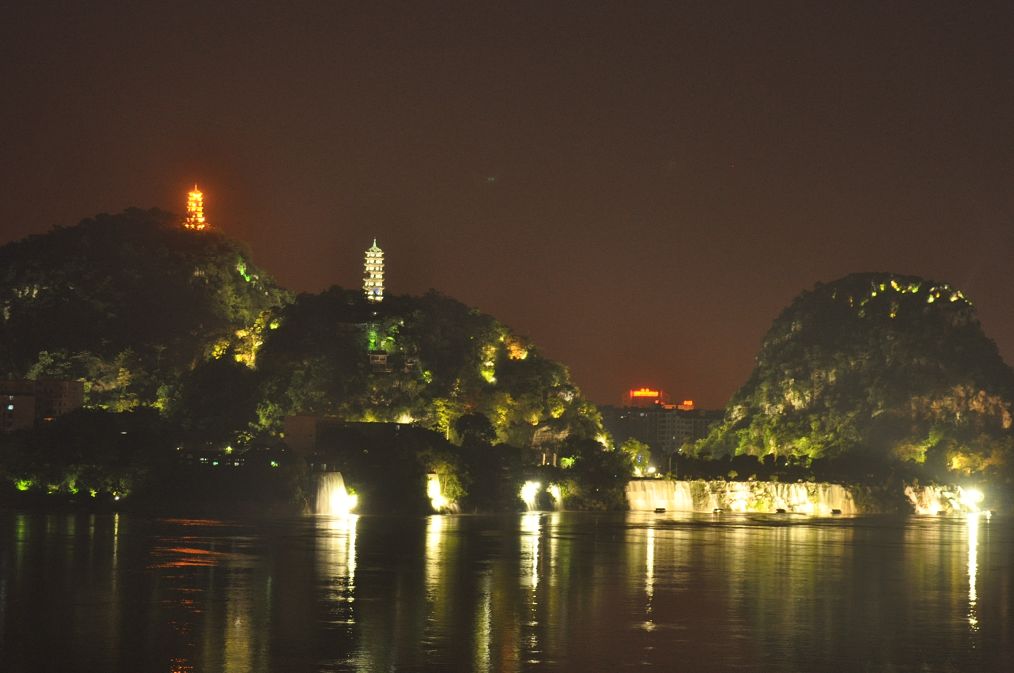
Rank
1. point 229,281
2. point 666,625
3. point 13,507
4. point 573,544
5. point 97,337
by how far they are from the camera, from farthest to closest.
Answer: point 229,281, point 97,337, point 13,507, point 573,544, point 666,625

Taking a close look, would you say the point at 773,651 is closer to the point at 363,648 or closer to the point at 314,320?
the point at 363,648

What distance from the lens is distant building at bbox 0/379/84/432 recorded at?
12488 cm

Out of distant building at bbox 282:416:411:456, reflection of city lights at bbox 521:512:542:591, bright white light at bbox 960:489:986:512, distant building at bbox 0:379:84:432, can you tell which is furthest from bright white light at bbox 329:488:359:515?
bright white light at bbox 960:489:986:512

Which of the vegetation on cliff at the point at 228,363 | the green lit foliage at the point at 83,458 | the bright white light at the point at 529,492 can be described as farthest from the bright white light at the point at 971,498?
the green lit foliage at the point at 83,458

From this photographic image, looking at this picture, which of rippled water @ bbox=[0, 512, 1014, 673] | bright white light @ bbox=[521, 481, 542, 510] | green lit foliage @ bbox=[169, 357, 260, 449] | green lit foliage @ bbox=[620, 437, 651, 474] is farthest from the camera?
green lit foliage @ bbox=[620, 437, 651, 474]

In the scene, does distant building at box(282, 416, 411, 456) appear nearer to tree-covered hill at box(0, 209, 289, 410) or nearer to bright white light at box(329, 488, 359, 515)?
bright white light at box(329, 488, 359, 515)

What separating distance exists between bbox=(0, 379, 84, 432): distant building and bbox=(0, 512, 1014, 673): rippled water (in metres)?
56.0

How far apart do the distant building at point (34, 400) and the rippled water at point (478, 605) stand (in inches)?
2203

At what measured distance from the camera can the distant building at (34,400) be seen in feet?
410

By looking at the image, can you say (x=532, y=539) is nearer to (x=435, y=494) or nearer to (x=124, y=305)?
(x=435, y=494)

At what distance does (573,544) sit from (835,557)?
12479 mm

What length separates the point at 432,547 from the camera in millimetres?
64375

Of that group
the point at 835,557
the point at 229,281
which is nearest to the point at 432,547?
the point at 835,557

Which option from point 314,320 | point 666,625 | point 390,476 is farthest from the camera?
point 314,320
